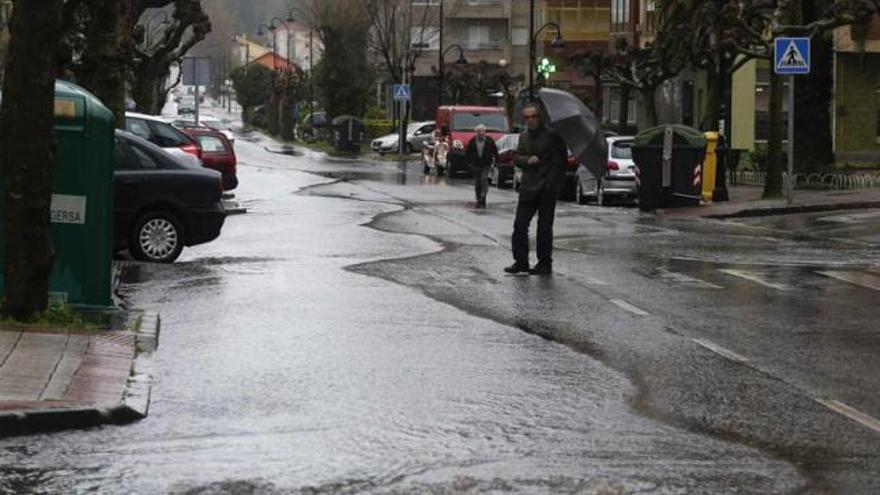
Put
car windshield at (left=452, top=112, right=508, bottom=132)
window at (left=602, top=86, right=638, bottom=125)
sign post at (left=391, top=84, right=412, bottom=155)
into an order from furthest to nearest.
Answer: window at (left=602, top=86, right=638, bottom=125), sign post at (left=391, top=84, right=412, bottom=155), car windshield at (left=452, top=112, right=508, bottom=132)

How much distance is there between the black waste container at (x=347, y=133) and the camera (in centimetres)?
7338

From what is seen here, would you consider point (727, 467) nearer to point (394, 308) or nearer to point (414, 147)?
point (394, 308)

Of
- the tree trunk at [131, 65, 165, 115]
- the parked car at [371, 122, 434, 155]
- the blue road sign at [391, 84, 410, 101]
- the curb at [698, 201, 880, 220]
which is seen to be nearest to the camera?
the curb at [698, 201, 880, 220]

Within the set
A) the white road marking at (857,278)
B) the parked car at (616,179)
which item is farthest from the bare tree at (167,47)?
the white road marking at (857,278)

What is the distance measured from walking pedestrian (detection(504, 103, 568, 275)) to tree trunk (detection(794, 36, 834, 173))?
1992cm

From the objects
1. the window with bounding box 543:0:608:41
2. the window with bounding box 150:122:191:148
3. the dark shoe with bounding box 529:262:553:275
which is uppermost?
the window with bounding box 543:0:608:41

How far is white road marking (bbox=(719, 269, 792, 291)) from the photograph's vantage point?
599 inches

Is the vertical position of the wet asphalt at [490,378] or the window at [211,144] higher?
the window at [211,144]

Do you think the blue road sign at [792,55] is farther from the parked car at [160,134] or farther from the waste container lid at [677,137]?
the parked car at [160,134]

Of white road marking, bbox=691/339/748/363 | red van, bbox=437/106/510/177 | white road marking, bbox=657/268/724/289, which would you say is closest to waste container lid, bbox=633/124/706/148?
white road marking, bbox=657/268/724/289

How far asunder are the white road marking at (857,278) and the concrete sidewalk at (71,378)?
25.1ft

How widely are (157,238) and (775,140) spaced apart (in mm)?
15378

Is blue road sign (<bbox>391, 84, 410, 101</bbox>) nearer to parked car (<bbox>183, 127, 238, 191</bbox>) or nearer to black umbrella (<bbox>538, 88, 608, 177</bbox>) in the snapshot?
parked car (<bbox>183, 127, 238, 191</bbox>)

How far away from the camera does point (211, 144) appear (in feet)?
105
